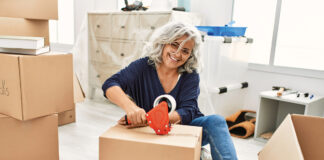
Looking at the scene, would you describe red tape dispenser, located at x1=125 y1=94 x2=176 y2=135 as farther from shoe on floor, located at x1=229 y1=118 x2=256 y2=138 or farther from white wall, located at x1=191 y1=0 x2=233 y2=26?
white wall, located at x1=191 y1=0 x2=233 y2=26

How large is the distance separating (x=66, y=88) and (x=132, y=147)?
2.13ft

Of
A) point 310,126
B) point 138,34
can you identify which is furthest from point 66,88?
point 138,34

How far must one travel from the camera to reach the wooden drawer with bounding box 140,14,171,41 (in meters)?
2.26

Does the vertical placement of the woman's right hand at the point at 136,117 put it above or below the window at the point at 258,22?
below

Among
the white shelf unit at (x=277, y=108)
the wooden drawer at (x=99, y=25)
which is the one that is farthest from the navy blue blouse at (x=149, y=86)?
the wooden drawer at (x=99, y=25)

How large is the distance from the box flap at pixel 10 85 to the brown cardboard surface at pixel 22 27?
Answer: 1.41ft

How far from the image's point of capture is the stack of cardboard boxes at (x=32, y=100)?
3.58 feet

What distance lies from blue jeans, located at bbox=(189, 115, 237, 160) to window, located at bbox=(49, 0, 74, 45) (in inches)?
134

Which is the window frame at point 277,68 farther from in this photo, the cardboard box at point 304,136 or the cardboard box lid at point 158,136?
the cardboard box lid at point 158,136

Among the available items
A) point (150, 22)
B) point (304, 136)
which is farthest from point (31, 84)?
point (150, 22)

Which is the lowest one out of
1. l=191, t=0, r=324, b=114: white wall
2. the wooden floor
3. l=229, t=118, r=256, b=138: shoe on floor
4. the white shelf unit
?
the wooden floor

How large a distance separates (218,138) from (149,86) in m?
0.38

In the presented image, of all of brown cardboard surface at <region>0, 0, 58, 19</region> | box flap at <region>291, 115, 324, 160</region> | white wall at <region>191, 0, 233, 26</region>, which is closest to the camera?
box flap at <region>291, 115, 324, 160</region>

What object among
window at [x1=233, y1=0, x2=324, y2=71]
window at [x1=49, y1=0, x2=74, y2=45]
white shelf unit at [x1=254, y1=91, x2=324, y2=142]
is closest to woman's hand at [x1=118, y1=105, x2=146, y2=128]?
white shelf unit at [x1=254, y1=91, x2=324, y2=142]
